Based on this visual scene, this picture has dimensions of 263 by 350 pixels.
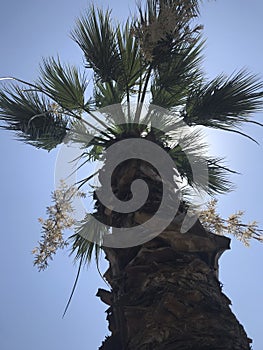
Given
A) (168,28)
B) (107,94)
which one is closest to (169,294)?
(168,28)

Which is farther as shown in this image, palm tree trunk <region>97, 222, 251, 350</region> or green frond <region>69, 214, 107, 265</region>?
green frond <region>69, 214, 107, 265</region>

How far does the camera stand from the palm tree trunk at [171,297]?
2.59m

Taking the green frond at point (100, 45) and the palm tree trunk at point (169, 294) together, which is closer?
the palm tree trunk at point (169, 294)

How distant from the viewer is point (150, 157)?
4289 millimetres

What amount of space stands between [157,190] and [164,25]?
68.6 inches

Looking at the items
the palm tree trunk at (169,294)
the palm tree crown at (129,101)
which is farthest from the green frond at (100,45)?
the palm tree trunk at (169,294)

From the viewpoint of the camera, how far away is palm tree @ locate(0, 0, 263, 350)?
2.78 meters

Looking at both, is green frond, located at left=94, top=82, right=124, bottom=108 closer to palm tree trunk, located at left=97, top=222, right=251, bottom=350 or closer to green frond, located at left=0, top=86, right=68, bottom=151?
green frond, located at left=0, top=86, right=68, bottom=151

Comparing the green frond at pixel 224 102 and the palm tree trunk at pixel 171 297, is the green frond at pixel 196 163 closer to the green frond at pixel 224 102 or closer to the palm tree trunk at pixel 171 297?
the green frond at pixel 224 102

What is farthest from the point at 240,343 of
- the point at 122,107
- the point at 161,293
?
the point at 122,107

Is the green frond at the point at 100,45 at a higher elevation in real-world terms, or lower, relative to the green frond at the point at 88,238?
higher

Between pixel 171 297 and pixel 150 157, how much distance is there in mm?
1755

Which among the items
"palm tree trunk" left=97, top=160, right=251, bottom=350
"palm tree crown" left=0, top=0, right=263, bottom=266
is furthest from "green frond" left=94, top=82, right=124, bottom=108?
"palm tree trunk" left=97, top=160, right=251, bottom=350

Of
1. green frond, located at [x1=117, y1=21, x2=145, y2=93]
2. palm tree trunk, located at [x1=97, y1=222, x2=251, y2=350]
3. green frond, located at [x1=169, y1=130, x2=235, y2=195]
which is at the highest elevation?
green frond, located at [x1=117, y1=21, x2=145, y2=93]
